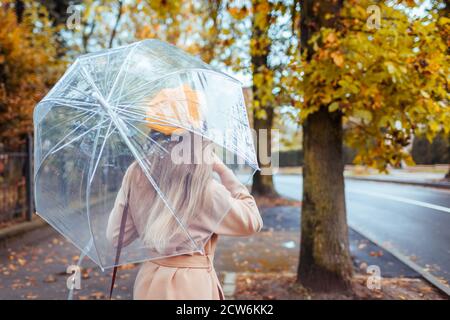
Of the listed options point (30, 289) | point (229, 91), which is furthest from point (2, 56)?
point (229, 91)

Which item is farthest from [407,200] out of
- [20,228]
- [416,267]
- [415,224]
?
[20,228]

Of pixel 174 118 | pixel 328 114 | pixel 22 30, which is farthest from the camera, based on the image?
pixel 22 30

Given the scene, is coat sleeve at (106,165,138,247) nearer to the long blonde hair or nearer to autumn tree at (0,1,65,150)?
the long blonde hair

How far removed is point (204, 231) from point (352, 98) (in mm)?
3125

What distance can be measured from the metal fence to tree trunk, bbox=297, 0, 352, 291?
6.53m

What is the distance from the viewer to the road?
4211mm

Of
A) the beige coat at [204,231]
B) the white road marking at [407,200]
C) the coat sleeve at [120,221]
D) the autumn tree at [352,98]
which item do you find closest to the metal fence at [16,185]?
the autumn tree at [352,98]

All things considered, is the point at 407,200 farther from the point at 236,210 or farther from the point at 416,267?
the point at 236,210

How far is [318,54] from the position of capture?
4727 mm

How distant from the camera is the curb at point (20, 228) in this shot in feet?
26.2

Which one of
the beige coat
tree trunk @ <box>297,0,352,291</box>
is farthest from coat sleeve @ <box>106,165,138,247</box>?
tree trunk @ <box>297,0,352,291</box>

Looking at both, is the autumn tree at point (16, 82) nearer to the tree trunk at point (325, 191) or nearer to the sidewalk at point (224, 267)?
the sidewalk at point (224, 267)
